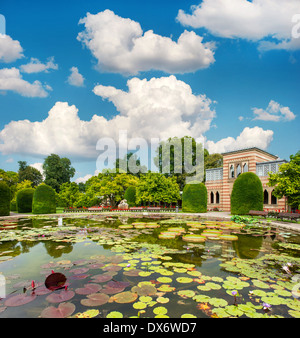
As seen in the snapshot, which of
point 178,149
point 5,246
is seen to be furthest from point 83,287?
point 178,149

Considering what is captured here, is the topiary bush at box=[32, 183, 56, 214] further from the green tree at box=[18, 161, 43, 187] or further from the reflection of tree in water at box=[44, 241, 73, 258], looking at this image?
the green tree at box=[18, 161, 43, 187]

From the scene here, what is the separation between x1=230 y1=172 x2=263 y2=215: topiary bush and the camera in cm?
2062

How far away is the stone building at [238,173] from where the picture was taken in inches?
960

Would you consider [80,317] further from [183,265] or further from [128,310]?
[183,265]

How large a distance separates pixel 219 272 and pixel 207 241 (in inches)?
162

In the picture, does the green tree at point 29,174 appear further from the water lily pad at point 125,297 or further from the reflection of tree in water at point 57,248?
the water lily pad at point 125,297

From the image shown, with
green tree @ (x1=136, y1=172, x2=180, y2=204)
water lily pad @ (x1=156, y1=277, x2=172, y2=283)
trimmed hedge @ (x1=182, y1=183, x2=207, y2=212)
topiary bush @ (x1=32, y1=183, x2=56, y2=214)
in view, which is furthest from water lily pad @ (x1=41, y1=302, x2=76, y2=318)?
green tree @ (x1=136, y1=172, x2=180, y2=204)

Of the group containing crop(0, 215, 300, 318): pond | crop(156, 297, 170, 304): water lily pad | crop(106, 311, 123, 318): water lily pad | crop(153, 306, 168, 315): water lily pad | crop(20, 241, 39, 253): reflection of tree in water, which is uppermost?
crop(106, 311, 123, 318): water lily pad

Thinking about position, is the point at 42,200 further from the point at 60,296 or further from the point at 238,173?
the point at 238,173

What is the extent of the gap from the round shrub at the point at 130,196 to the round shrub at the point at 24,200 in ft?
41.2

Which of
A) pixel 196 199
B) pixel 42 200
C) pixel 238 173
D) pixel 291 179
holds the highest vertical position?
pixel 238 173

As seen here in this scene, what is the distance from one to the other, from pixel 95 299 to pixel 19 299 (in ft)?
4.65

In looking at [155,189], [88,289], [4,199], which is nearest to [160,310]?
[88,289]

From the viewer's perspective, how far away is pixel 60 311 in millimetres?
3531
